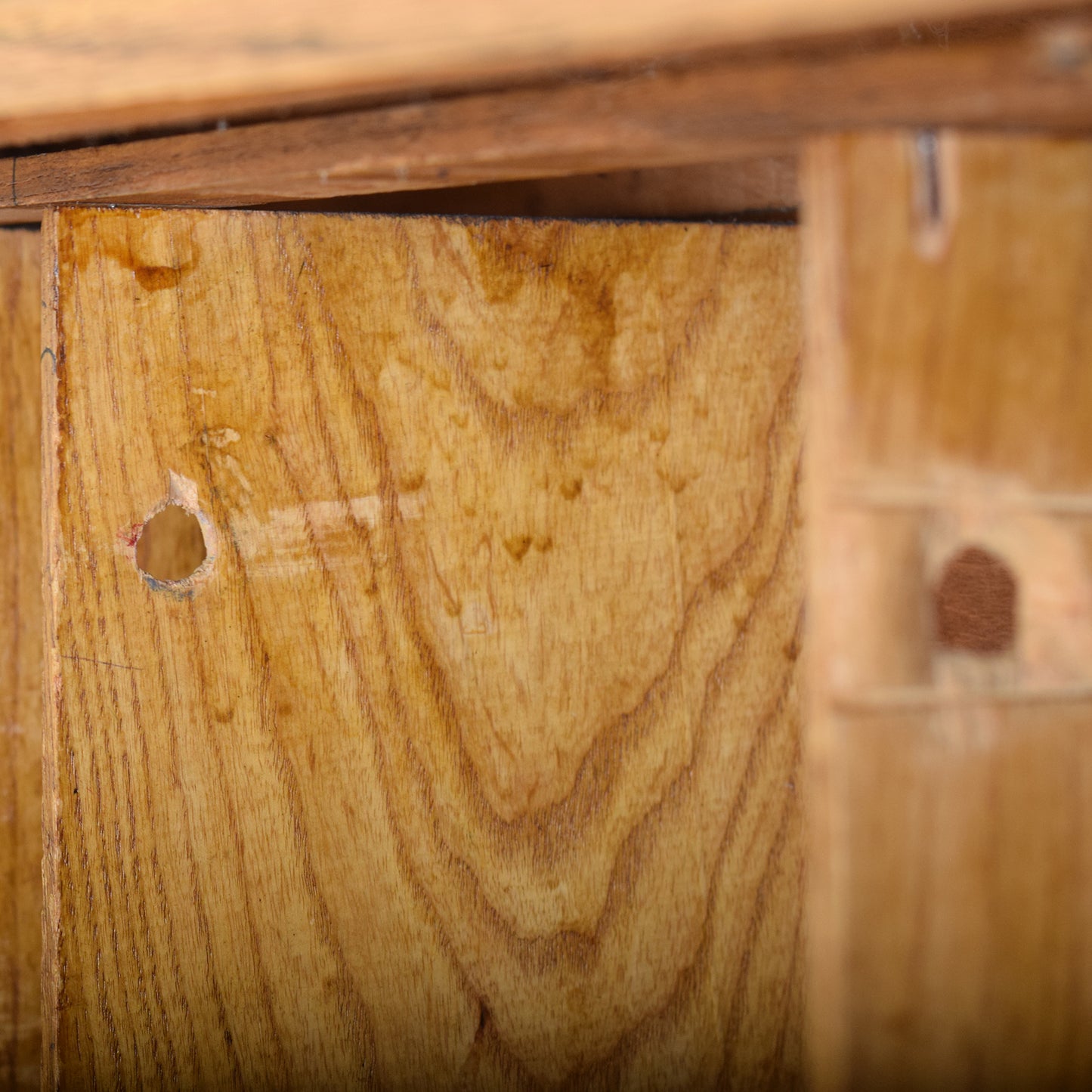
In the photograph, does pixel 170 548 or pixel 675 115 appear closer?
pixel 675 115

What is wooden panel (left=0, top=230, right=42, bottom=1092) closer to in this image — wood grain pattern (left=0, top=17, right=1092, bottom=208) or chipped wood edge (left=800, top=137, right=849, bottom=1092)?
wood grain pattern (left=0, top=17, right=1092, bottom=208)

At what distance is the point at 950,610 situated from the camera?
497mm

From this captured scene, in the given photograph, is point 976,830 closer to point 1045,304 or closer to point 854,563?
point 854,563

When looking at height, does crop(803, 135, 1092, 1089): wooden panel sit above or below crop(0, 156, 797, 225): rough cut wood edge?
below

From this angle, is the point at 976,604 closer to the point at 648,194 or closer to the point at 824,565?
the point at 824,565

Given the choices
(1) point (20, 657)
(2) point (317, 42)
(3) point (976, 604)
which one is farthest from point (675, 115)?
(1) point (20, 657)

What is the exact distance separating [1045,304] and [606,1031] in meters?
0.64

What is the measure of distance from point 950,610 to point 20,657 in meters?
0.88

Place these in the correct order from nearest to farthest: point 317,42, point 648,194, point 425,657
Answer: point 317,42 → point 425,657 → point 648,194

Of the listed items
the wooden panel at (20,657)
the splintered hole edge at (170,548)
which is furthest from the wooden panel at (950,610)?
the wooden panel at (20,657)

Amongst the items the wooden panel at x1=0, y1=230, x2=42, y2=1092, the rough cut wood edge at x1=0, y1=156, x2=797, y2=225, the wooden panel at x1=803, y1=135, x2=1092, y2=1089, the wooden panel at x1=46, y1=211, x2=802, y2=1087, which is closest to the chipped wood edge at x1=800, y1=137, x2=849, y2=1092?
the wooden panel at x1=803, y1=135, x2=1092, y2=1089

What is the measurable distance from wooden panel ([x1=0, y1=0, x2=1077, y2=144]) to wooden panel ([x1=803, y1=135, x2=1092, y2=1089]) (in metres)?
0.08

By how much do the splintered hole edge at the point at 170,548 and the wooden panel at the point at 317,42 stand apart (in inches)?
16.0

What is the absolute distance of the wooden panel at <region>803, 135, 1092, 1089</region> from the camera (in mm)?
484
